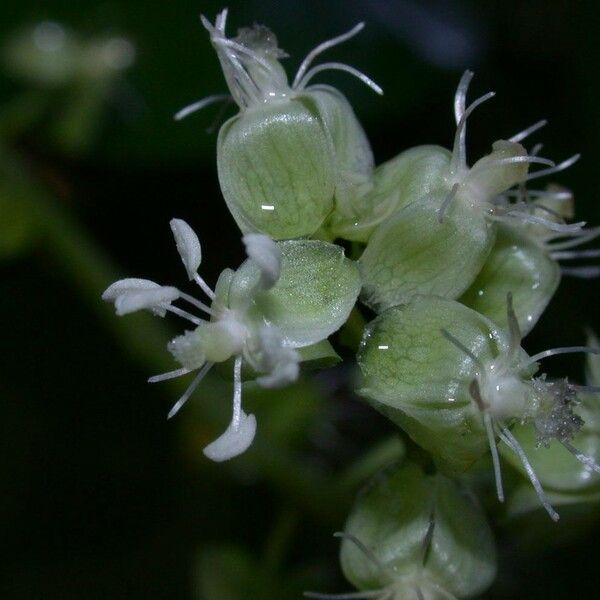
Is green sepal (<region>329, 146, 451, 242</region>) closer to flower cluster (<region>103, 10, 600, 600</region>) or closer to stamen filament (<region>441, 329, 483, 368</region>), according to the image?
flower cluster (<region>103, 10, 600, 600</region>)

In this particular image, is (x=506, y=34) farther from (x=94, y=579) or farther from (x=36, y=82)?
(x=94, y=579)

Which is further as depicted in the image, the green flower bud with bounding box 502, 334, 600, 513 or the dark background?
the dark background

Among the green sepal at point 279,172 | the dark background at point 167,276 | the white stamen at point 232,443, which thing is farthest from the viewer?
the dark background at point 167,276

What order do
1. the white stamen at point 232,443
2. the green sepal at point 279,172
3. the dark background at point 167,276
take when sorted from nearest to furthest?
1. the white stamen at point 232,443
2. the green sepal at point 279,172
3. the dark background at point 167,276

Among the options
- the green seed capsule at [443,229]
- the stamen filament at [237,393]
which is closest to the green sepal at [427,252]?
the green seed capsule at [443,229]

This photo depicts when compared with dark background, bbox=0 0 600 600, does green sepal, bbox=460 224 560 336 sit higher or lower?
higher

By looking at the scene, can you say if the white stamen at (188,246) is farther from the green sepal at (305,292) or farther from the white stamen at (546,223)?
the white stamen at (546,223)

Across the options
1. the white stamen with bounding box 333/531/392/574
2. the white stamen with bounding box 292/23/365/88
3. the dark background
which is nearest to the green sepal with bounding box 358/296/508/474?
the white stamen with bounding box 333/531/392/574
